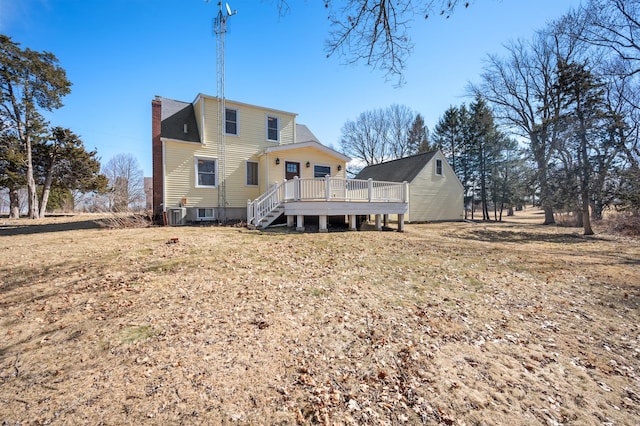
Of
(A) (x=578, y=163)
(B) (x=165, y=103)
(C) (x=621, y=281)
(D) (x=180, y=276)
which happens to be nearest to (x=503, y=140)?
(A) (x=578, y=163)

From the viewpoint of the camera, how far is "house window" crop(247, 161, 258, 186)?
14883 millimetres

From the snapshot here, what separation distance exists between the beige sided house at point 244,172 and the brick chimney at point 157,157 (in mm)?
46

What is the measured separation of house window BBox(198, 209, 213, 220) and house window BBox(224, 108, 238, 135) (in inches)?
173

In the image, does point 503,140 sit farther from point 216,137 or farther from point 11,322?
point 11,322

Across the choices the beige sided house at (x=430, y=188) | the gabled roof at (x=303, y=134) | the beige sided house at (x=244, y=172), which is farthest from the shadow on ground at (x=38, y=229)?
the beige sided house at (x=430, y=188)

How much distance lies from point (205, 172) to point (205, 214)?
2232 millimetres

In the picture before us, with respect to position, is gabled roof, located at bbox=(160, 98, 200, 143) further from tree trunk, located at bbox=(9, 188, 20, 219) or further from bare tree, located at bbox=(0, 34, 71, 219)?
tree trunk, located at bbox=(9, 188, 20, 219)

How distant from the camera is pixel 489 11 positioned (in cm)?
479

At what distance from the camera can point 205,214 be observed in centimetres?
1372

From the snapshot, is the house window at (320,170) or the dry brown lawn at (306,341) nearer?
the dry brown lawn at (306,341)

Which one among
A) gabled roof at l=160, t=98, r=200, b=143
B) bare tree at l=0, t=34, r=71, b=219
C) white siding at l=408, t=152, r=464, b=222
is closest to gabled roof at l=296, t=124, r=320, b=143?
gabled roof at l=160, t=98, r=200, b=143

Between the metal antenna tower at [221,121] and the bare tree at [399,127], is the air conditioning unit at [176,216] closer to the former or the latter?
the metal antenna tower at [221,121]

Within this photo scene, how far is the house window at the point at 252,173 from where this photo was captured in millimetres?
14883

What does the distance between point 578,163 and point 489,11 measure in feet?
42.6
